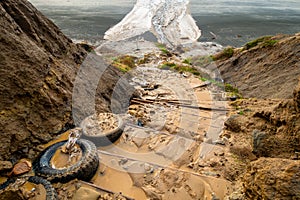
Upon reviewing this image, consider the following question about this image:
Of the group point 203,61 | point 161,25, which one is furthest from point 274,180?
point 161,25

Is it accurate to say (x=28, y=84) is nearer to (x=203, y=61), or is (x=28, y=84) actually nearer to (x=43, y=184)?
(x=43, y=184)

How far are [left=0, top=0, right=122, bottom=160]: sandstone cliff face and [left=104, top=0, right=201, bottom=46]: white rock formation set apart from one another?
1570 cm


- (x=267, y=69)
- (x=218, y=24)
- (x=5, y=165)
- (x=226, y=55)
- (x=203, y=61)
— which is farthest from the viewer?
(x=218, y=24)

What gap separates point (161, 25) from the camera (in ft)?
83.0

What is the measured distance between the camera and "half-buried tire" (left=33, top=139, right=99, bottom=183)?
375 centimetres

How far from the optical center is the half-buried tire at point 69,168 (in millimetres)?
3752

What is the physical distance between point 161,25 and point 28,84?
22.6 metres

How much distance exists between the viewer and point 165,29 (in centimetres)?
2444

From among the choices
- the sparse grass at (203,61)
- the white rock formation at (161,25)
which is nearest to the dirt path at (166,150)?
the sparse grass at (203,61)

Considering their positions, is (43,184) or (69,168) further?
(69,168)

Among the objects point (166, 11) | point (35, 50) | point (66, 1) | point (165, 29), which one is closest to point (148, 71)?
point (35, 50)

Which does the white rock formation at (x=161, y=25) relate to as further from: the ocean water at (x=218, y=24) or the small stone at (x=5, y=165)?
the small stone at (x=5, y=165)

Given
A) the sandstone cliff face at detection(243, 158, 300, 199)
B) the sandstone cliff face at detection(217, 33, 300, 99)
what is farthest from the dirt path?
the sandstone cliff face at detection(217, 33, 300, 99)

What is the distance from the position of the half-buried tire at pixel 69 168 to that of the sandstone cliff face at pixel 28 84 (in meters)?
0.37
